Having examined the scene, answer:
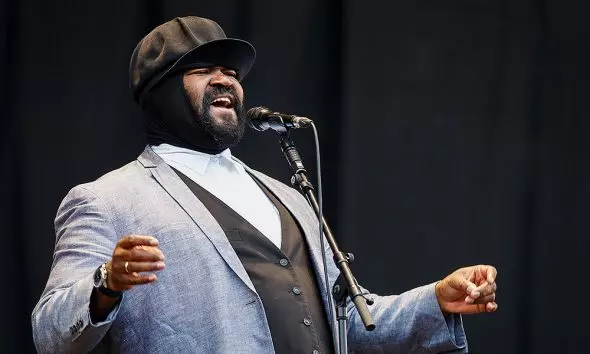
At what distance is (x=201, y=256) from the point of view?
2100mm

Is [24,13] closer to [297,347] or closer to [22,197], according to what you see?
[22,197]

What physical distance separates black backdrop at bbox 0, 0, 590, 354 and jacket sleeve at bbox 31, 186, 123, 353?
0.83m

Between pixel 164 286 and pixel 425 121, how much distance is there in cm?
137

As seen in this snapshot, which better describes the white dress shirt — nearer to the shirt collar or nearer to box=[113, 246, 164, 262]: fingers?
Result: the shirt collar

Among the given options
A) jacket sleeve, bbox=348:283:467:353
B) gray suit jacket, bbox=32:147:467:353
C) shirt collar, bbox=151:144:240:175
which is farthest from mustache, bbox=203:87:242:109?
jacket sleeve, bbox=348:283:467:353

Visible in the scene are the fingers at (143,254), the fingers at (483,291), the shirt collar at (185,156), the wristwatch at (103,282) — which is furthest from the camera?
the shirt collar at (185,156)

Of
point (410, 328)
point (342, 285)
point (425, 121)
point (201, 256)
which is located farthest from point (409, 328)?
point (425, 121)

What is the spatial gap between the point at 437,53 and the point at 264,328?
56.1 inches

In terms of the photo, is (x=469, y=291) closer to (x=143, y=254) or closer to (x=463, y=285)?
(x=463, y=285)

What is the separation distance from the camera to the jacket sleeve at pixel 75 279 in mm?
1912

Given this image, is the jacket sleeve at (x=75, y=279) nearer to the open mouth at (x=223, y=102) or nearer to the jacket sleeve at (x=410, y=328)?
the open mouth at (x=223, y=102)

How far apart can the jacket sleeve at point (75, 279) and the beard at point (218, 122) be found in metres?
0.35

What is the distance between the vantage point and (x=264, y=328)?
6.89 ft

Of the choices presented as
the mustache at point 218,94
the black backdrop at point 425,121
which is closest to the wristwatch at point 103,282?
the mustache at point 218,94
